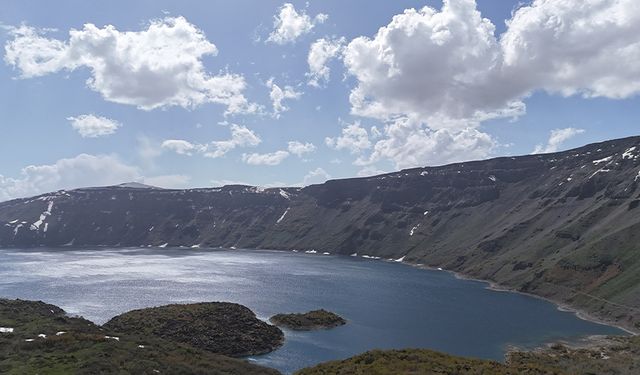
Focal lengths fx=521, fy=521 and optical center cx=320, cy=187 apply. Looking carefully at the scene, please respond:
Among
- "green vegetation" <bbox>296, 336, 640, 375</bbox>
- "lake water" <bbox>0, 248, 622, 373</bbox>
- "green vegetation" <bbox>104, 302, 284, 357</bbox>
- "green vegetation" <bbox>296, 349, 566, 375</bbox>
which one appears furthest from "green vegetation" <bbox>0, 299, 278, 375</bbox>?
"lake water" <bbox>0, 248, 622, 373</bbox>

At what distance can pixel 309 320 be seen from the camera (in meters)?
139

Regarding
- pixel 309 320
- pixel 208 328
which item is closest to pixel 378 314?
pixel 309 320

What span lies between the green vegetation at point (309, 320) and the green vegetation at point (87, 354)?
47090 millimetres

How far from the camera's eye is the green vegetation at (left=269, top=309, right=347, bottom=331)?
135250 mm

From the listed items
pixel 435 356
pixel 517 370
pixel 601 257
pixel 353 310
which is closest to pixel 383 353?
pixel 435 356

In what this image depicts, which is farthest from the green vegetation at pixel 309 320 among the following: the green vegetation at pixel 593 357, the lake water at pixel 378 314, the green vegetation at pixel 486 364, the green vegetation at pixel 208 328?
the green vegetation at pixel 486 364

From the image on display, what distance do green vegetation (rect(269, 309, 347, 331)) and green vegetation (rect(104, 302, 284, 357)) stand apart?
33.8ft

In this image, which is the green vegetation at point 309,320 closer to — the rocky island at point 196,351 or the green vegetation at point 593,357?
the rocky island at point 196,351

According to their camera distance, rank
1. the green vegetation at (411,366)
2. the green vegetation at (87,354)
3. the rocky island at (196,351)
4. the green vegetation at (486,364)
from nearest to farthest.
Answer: the green vegetation at (87,354)
the green vegetation at (411,366)
the rocky island at (196,351)
the green vegetation at (486,364)

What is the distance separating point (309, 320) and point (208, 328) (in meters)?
31.1

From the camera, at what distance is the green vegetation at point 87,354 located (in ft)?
213

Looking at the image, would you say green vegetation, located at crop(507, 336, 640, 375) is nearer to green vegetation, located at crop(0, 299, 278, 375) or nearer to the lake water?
the lake water

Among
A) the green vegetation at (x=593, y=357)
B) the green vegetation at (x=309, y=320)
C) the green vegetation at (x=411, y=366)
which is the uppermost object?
the green vegetation at (x=411, y=366)

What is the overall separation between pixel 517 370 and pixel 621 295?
11023 centimetres
